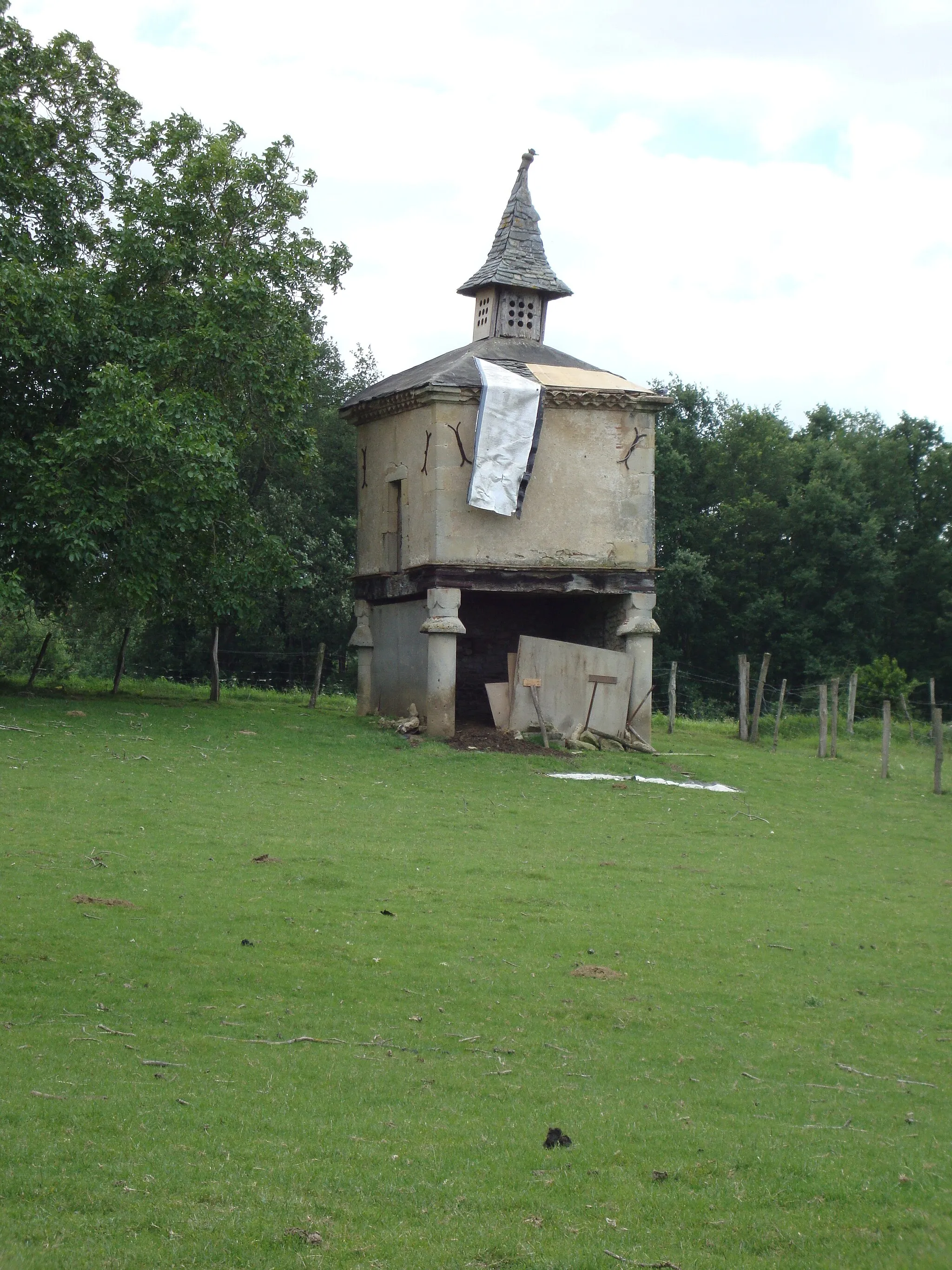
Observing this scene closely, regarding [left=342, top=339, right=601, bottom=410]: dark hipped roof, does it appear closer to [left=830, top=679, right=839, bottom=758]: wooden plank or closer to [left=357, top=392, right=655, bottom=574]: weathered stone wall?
[left=357, top=392, right=655, bottom=574]: weathered stone wall

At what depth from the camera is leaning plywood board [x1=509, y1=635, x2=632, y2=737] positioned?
94.1 ft

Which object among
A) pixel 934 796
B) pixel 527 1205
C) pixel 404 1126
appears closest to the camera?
pixel 527 1205

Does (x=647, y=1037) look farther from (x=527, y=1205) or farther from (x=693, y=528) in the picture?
(x=693, y=528)

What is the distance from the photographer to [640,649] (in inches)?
1196

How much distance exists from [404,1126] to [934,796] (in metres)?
22.6

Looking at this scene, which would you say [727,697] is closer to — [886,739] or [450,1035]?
[886,739]

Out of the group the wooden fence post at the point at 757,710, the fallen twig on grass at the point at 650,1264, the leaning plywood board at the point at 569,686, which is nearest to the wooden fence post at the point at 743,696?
the wooden fence post at the point at 757,710

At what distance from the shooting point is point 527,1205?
23.2ft

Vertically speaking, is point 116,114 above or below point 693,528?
above

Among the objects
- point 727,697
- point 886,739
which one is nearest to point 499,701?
point 886,739

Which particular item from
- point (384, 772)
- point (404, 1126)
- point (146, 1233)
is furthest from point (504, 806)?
point (146, 1233)

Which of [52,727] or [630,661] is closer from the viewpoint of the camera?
[52,727]

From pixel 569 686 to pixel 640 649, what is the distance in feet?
7.06

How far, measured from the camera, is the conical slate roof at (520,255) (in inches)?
1312
